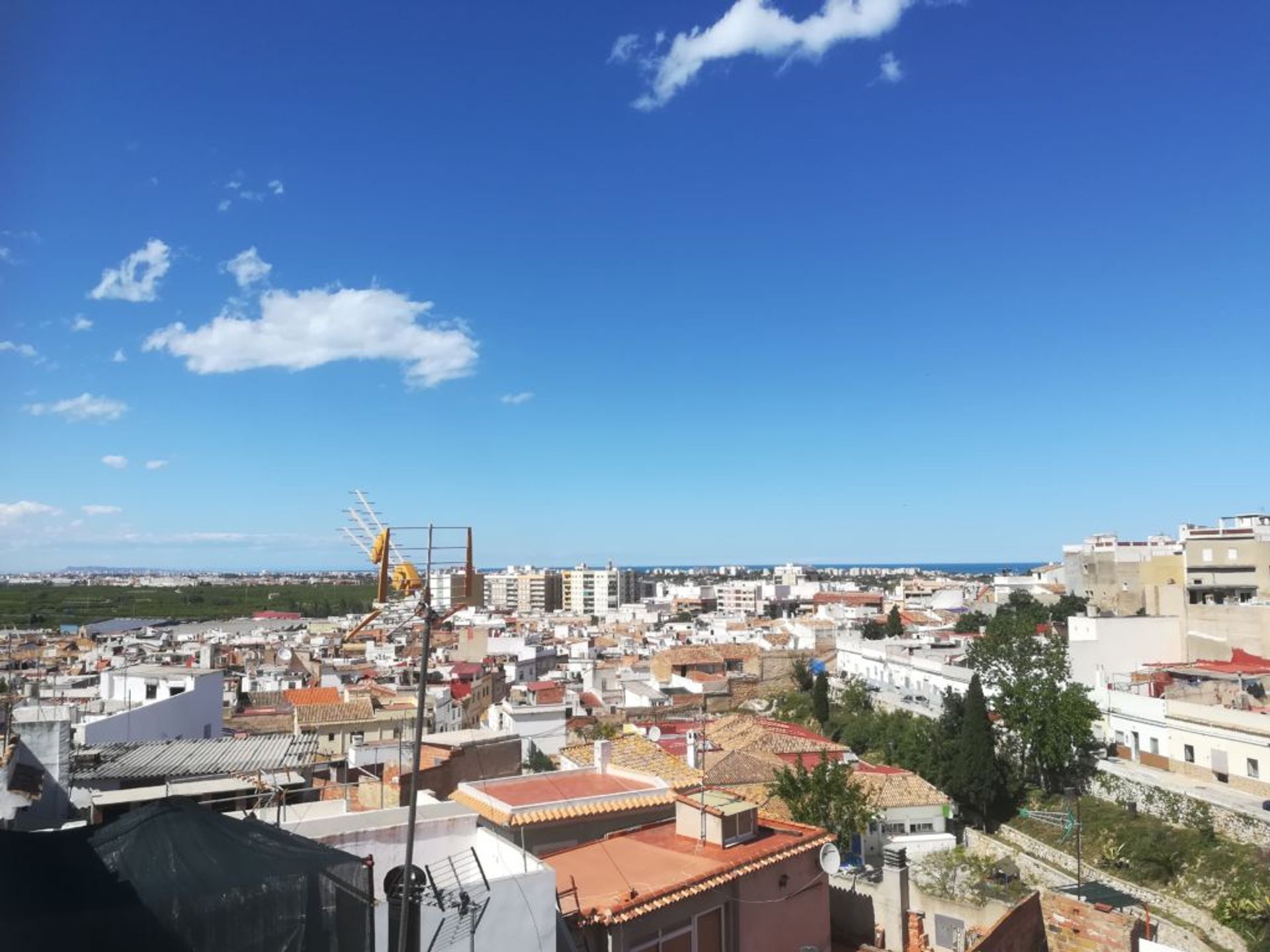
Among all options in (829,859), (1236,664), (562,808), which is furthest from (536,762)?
(1236,664)

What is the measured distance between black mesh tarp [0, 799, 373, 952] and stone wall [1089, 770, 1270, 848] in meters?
17.2

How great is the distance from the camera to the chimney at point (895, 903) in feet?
26.8

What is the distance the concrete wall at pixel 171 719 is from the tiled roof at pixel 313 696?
693 centimetres

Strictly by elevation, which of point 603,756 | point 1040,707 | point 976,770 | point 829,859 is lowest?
point 976,770

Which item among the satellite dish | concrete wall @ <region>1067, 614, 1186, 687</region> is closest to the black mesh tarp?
the satellite dish

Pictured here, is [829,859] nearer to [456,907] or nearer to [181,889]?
[456,907]

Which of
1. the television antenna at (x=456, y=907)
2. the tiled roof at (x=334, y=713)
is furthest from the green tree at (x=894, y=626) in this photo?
the television antenna at (x=456, y=907)

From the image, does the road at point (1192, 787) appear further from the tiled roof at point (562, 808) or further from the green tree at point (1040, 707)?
the tiled roof at point (562, 808)

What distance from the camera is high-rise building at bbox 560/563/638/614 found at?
342 ft

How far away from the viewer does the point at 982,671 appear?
84.6 feet

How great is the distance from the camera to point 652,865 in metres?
6.96

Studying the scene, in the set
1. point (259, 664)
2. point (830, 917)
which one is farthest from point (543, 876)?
point (259, 664)

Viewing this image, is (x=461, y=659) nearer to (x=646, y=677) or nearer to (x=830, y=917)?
(x=646, y=677)

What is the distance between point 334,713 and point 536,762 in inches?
239
